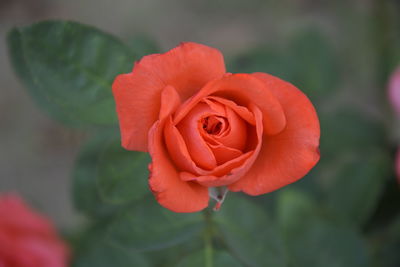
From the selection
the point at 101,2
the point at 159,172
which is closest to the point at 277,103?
the point at 159,172

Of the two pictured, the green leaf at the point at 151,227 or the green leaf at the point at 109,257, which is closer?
the green leaf at the point at 151,227

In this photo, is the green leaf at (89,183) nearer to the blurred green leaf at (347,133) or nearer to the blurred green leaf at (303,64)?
the blurred green leaf at (303,64)

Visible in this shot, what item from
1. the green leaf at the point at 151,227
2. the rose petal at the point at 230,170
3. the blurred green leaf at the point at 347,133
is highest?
the rose petal at the point at 230,170

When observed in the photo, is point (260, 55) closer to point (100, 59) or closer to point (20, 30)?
point (100, 59)

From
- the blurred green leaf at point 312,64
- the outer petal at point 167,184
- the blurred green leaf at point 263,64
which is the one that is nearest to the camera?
the outer petal at point 167,184

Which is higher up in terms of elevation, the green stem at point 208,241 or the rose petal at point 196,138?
the rose petal at point 196,138

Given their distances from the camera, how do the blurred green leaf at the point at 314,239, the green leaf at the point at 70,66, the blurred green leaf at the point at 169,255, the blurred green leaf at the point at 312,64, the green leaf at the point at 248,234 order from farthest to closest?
1. the blurred green leaf at the point at 312,64
2. the blurred green leaf at the point at 169,255
3. the blurred green leaf at the point at 314,239
4. the green leaf at the point at 248,234
5. the green leaf at the point at 70,66

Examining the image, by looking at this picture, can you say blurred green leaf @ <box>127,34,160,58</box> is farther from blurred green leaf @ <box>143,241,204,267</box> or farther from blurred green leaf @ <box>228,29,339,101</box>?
blurred green leaf @ <box>143,241,204,267</box>

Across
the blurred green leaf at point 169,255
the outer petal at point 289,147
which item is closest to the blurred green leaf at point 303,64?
the blurred green leaf at point 169,255
